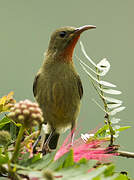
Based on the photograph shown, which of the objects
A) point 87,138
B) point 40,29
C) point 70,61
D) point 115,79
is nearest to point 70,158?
point 87,138

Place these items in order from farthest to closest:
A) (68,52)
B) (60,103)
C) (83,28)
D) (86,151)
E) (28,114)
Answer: (68,52) → (60,103) → (83,28) → (86,151) → (28,114)

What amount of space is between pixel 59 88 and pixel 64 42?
0.30 metres

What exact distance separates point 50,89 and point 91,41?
6.99 metres

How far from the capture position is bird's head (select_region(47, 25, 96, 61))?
2.11 m

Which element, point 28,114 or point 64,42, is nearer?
point 28,114

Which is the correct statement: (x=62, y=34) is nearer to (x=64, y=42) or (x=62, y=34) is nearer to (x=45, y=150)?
(x=64, y=42)

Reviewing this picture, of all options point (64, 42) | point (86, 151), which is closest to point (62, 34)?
point (64, 42)

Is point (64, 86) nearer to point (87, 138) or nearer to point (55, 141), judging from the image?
Answer: point (55, 141)

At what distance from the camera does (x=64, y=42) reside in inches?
86.0

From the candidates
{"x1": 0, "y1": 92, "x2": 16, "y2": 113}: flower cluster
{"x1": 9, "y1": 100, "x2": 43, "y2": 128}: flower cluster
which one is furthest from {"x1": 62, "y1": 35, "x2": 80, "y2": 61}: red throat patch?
{"x1": 9, "y1": 100, "x2": 43, "y2": 128}: flower cluster

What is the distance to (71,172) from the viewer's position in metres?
0.82

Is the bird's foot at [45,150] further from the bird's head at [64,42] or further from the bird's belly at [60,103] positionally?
the bird's head at [64,42]

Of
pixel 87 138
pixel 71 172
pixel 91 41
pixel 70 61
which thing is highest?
pixel 91 41

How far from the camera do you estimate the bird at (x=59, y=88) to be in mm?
2039
